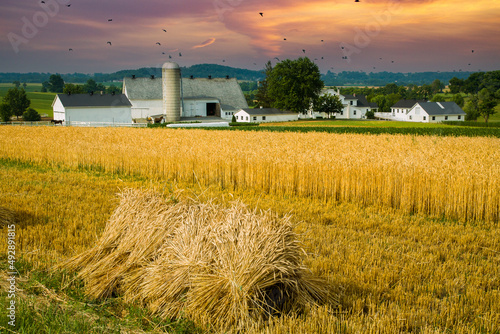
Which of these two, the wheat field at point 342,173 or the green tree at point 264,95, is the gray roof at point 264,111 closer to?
the green tree at point 264,95

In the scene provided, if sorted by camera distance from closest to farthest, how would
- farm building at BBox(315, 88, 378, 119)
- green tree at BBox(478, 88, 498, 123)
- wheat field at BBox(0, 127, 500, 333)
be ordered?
wheat field at BBox(0, 127, 500, 333)
green tree at BBox(478, 88, 498, 123)
farm building at BBox(315, 88, 378, 119)

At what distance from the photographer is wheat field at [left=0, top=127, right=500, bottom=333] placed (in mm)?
6148

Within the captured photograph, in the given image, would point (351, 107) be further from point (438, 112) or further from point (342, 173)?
point (342, 173)

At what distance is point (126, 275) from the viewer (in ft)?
21.2

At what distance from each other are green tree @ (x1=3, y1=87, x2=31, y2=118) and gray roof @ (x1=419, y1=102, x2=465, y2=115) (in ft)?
361

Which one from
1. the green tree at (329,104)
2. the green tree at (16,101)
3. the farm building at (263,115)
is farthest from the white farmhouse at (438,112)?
the green tree at (16,101)

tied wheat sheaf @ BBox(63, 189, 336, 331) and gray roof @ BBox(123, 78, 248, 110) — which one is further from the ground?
gray roof @ BBox(123, 78, 248, 110)

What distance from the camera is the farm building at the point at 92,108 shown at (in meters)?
73.9

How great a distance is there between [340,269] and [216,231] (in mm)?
3046

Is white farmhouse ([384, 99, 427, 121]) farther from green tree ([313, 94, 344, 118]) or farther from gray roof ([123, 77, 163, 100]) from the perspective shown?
gray roof ([123, 77, 163, 100])

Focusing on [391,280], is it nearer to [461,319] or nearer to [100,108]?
[461,319]

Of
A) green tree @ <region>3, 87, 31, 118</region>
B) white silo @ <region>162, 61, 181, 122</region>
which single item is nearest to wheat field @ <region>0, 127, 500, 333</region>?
white silo @ <region>162, 61, 181, 122</region>

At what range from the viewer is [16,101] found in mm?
109000

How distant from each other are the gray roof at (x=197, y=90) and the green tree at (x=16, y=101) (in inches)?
1517
